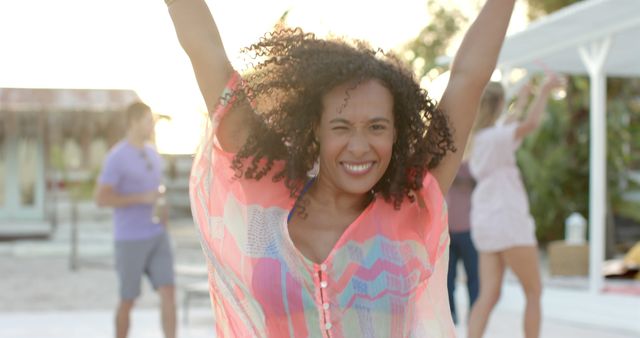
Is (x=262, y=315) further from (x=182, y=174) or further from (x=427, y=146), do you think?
(x=182, y=174)

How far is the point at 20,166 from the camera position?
81.8 ft

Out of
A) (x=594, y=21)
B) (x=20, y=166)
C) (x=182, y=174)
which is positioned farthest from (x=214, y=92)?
(x=182, y=174)

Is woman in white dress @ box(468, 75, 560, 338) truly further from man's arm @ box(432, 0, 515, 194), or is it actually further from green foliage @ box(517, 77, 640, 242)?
green foliage @ box(517, 77, 640, 242)

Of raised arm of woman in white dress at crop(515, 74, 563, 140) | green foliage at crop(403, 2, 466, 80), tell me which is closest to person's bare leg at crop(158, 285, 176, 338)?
raised arm of woman in white dress at crop(515, 74, 563, 140)

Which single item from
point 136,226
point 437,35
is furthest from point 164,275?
point 437,35

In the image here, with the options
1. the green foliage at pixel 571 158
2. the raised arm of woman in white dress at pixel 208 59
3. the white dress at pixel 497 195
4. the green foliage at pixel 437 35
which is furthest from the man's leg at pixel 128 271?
the green foliage at pixel 437 35

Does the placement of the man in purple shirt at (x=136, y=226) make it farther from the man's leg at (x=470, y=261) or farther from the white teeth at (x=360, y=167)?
the white teeth at (x=360, y=167)

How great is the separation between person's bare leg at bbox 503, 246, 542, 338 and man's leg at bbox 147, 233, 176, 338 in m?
2.18

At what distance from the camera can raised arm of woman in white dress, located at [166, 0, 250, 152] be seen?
8.52 feet

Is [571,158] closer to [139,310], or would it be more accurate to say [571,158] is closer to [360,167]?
[139,310]

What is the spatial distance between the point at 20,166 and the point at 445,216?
921 inches

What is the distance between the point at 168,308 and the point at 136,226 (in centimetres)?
57

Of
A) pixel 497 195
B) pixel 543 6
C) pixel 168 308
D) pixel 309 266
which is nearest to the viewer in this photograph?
pixel 309 266

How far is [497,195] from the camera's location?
21.2 ft
